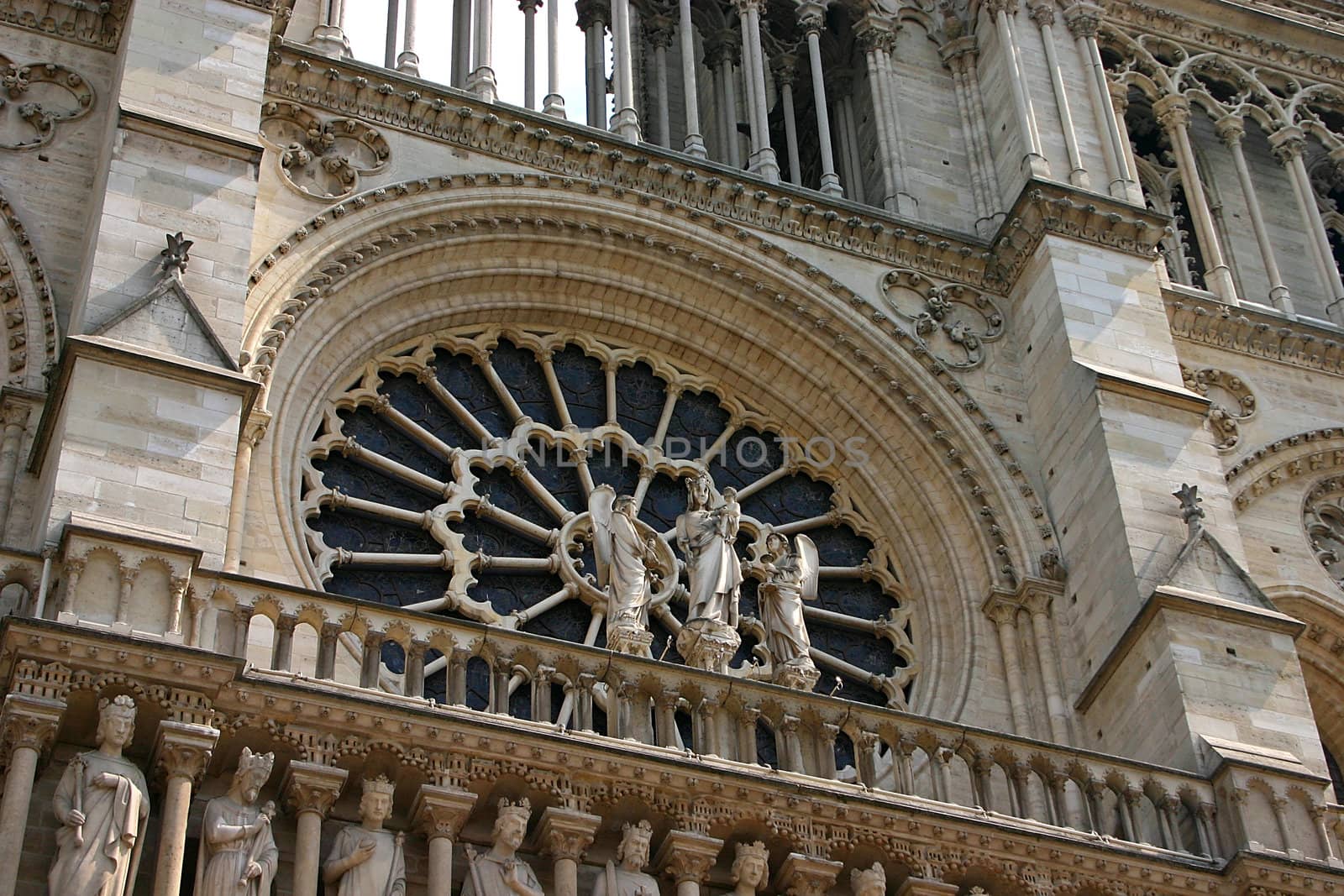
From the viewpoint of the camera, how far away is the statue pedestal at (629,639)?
523 inches

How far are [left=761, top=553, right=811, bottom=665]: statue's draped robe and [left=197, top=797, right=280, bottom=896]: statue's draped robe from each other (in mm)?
3662

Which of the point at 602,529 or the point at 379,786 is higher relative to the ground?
the point at 602,529

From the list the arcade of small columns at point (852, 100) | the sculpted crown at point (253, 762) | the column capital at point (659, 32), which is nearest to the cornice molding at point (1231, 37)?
the arcade of small columns at point (852, 100)

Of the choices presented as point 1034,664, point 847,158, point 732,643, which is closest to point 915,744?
point 732,643

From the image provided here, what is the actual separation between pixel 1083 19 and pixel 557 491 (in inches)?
264

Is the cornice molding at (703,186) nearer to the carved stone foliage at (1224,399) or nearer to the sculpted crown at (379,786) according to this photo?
the carved stone foliage at (1224,399)

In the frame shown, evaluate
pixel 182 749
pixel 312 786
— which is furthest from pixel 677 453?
pixel 182 749

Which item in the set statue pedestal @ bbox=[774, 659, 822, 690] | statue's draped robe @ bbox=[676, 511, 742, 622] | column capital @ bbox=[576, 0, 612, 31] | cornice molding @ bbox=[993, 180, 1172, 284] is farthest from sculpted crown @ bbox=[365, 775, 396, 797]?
column capital @ bbox=[576, 0, 612, 31]

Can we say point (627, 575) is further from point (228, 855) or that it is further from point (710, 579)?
point (228, 855)

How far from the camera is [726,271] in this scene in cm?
1714

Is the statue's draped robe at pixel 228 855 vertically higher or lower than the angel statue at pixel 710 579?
lower

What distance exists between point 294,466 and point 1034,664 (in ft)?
16.2

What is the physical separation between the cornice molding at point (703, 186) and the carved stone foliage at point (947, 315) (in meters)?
0.14

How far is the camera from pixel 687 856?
1209 cm
